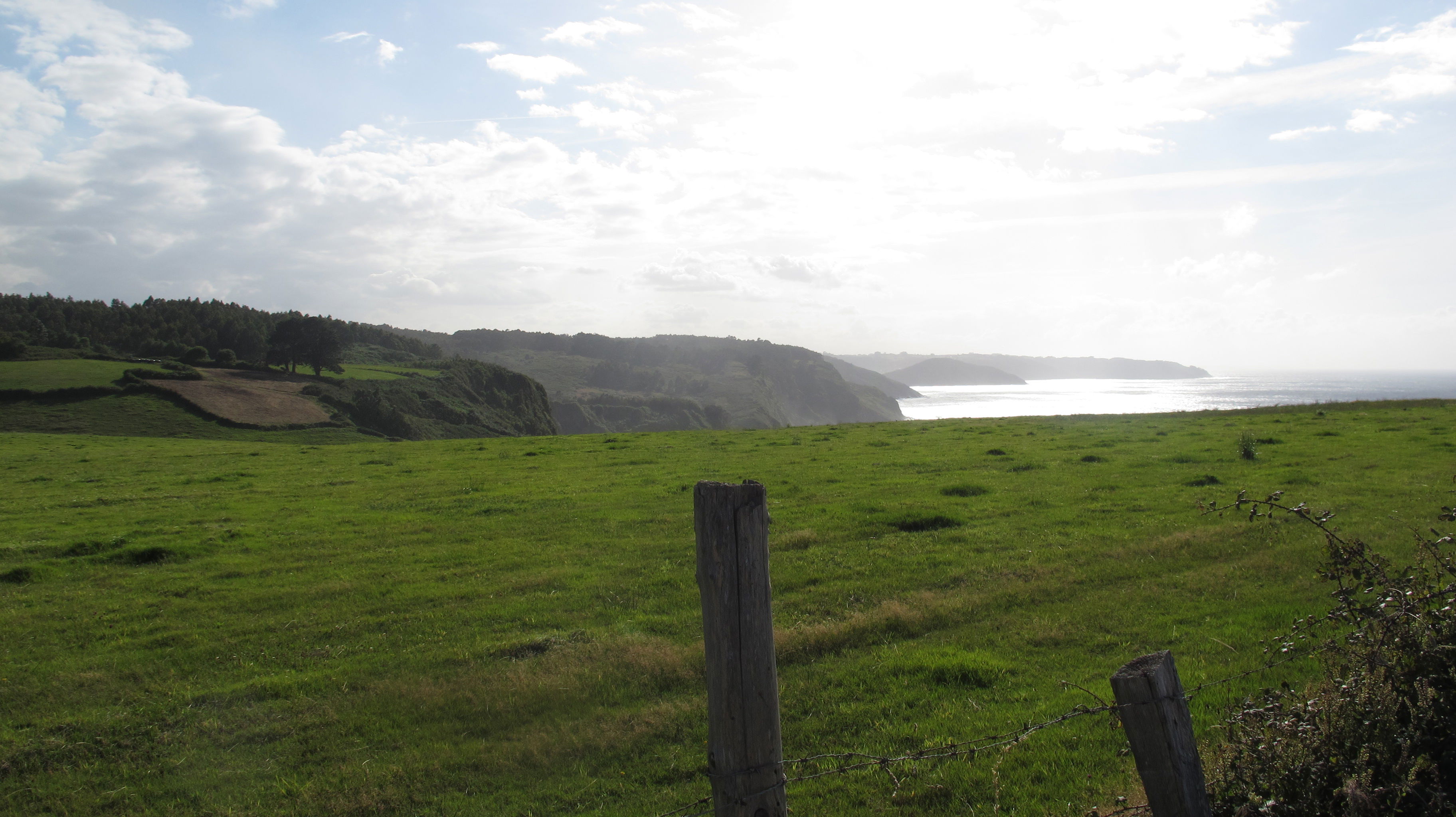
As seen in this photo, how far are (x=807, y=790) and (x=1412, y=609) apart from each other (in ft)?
14.7

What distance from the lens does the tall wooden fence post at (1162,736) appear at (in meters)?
3.68

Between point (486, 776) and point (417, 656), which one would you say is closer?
point (486, 776)

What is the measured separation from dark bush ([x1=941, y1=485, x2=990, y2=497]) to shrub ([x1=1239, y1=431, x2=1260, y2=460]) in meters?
9.43

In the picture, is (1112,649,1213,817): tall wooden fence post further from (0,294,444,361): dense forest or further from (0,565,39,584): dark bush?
(0,294,444,361): dense forest

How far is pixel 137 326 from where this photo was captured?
11981 centimetres

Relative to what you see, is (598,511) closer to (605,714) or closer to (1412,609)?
(605,714)

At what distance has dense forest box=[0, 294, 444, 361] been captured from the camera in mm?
104750

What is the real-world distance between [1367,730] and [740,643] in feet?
11.8

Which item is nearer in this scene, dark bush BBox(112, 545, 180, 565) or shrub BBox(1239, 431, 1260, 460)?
dark bush BBox(112, 545, 180, 565)

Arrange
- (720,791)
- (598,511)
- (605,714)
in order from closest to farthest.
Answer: (720,791), (605,714), (598,511)

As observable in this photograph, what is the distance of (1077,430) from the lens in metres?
32.0

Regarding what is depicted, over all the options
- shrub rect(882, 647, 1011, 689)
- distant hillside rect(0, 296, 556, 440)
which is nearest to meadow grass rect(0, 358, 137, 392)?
distant hillside rect(0, 296, 556, 440)

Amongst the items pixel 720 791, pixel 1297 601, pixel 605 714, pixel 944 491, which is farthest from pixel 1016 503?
pixel 720 791

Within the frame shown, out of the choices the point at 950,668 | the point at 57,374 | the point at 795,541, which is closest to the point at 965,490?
the point at 795,541
